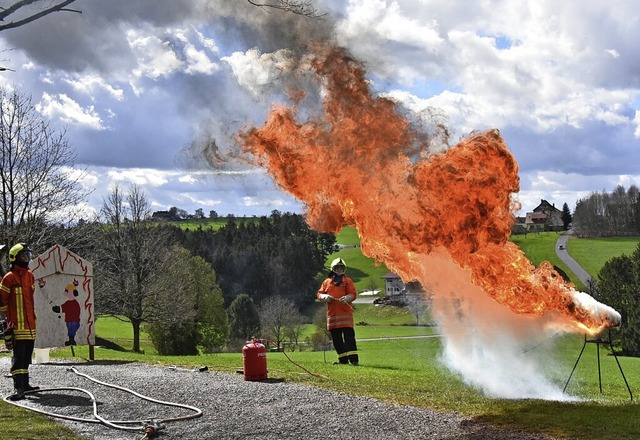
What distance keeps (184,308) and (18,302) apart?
33678 millimetres

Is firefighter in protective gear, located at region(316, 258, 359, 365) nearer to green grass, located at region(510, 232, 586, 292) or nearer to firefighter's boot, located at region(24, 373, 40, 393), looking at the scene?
firefighter's boot, located at region(24, 373, 40, 393)

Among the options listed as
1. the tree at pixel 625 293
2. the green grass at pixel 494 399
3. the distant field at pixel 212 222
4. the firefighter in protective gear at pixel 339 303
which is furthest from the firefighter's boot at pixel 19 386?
the distant field at pixel 212 222

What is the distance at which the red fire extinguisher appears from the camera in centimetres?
1380

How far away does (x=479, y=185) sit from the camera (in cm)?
1234

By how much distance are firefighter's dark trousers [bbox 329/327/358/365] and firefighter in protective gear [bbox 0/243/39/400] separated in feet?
23.4

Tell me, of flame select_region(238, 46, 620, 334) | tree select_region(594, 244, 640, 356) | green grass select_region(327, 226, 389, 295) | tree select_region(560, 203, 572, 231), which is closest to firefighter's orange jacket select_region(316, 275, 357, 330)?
flame select_region(238, 46, 620, 334)

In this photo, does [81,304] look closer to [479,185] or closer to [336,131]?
[336,131]

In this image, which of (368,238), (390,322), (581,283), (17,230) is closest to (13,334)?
(368,238)

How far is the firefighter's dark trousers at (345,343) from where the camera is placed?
16.9 m

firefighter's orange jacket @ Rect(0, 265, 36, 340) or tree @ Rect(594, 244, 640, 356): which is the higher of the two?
firefighter's orange jacket @ Rect(0, 265, 36, 340)

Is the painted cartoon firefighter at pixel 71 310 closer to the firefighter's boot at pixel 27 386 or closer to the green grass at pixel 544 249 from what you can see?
the firefighter's boot at pixel 27 386

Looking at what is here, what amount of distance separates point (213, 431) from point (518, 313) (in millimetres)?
5868

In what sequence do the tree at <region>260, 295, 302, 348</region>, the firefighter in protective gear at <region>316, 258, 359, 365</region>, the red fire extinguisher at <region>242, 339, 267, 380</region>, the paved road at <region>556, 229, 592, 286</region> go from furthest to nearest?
1. the tree at <region>260, 295, 302, 348</region>
2. the paved road at <region>556, 229, 592, 286</region>
3. the firefighter in protective gear at <region>316, 258, 359, 365</region>
4. the red fire extinguisher at <region>242, 339, 267, 380</region>

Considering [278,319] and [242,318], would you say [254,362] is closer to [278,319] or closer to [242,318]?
[278,319]
